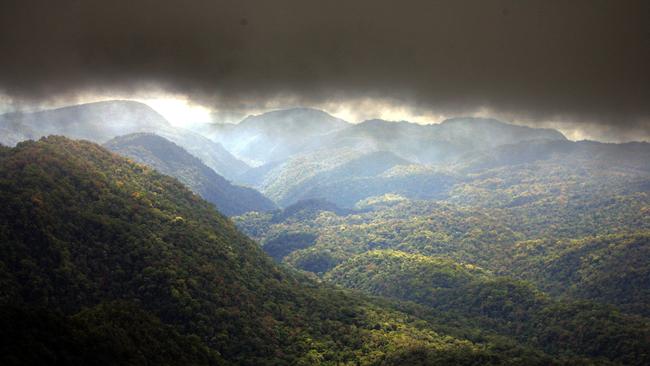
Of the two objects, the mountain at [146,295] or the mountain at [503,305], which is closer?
the mountain at [146,295]

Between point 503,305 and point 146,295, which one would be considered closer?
point 146,295

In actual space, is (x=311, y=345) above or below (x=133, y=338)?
below

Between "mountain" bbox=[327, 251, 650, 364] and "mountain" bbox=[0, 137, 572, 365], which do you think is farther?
"mountain" bbox=[327, 251, 650, 364]

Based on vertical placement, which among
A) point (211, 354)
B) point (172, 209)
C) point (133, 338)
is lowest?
point (211, 354)

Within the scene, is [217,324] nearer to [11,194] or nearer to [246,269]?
[246,269]

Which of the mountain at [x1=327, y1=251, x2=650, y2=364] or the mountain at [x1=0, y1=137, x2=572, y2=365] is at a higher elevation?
the mountain at [x1=0, y1=137, x2=572, y2=365]

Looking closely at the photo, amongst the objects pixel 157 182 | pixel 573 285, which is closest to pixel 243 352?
pixel 157 182

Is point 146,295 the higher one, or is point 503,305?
point 146,295

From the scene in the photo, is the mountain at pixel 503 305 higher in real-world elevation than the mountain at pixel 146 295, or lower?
lower
